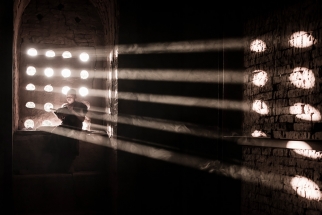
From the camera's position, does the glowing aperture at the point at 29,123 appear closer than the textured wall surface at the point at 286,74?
No

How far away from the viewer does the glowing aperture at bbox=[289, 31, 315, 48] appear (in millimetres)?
4477

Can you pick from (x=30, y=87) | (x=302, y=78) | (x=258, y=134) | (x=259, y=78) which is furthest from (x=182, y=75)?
(x=30, y=87)

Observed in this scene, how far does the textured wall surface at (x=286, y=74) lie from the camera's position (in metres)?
4.40

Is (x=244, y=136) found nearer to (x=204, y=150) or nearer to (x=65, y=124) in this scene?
(x=204, y=150)

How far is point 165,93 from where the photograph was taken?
20.0 ft

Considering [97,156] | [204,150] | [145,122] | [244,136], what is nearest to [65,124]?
[97,156]

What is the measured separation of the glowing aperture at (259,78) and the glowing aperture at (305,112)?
0.76 metres

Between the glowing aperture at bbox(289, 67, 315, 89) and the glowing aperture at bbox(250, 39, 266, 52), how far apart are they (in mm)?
782

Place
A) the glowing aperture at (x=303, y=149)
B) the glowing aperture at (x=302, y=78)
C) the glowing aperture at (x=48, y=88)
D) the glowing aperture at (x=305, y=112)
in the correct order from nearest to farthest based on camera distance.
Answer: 1. the glowing aperture at (x=303, y=149)
2. the glowing aperture at (x=305, y=112)
3. the glowing aperture at (x=302, y=78)
4. the glowing aperture at (x=48, y=88)

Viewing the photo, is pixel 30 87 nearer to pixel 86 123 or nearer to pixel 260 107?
pixel 86 123

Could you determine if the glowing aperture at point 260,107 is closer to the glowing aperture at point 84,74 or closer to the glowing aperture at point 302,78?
the glowing aperture at point 302,78

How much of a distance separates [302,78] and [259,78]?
1007 mm

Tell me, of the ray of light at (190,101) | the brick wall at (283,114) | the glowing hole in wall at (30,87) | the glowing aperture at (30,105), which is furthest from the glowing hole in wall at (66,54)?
the brick wall at (283,114)

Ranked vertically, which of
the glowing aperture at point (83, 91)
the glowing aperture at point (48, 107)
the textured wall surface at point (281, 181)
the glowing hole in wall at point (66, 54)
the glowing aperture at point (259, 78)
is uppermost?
the glowing hole in wall at point (66, 54)
